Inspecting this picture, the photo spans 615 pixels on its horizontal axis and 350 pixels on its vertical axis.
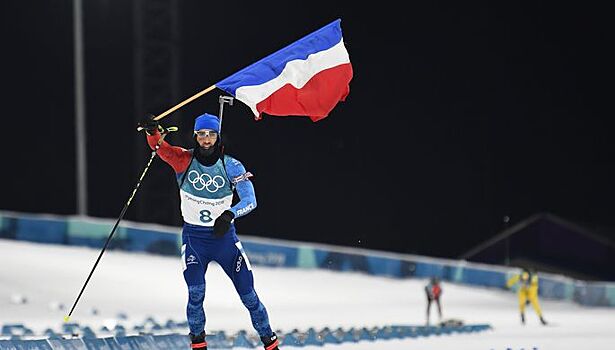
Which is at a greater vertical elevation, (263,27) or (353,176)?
(263,27)

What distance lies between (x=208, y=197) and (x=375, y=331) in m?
5.91

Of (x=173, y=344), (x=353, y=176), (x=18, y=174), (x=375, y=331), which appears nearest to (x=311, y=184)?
(x=353, y=176)

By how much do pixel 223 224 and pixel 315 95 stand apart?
2.29 m

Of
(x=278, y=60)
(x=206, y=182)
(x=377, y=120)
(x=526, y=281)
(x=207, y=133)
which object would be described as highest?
(x=377, y=120)

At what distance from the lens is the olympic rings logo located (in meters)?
8.90

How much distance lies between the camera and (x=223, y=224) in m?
8.57

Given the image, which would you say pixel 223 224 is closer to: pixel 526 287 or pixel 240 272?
pixel 240 272

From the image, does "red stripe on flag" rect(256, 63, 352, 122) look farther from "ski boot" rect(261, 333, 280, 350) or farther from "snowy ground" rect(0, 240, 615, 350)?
"snowy ground" rect(0, 240, 615, 350)

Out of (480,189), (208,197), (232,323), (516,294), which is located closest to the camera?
(208,197)

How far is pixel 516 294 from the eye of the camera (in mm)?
33219

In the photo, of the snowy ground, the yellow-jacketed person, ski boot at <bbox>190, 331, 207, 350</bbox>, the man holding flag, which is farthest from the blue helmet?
the yellow-jacketed person

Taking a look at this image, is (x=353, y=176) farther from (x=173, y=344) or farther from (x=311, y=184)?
(x=173, y=344)

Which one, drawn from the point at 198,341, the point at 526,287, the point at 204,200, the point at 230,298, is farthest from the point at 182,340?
the point at 230,298

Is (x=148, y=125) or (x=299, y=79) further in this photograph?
(x=299, y=79)
